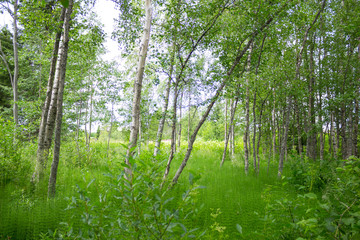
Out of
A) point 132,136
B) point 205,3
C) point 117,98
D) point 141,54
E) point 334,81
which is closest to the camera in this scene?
point 132,136

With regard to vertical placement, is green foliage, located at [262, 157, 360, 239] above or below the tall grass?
above

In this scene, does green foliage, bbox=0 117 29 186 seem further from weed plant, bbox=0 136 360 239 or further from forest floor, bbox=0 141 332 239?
forest floor, bbox=0 141 332 239

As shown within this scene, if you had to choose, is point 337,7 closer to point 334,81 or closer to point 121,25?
point 334,81

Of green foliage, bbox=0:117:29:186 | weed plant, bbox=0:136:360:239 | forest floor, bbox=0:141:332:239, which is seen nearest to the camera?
weed plant, bbox=0:136:360:239

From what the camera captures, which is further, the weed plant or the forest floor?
the forest floor

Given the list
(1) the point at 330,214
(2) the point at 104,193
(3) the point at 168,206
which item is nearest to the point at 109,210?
(2) the point at 104,193

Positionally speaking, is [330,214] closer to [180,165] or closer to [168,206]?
[168,206]

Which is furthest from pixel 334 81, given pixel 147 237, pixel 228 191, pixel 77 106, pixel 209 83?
pixel 77 106

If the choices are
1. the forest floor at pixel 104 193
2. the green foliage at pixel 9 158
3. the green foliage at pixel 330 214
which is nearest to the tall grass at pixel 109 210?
the forest floor at pixel 104 193

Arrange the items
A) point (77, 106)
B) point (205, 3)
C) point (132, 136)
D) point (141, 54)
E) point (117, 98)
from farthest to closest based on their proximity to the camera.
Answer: point (77, 106)
point (117, 98)
point (205, 3)
point (141, 54)
point (132, 136)

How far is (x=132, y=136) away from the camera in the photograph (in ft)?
12.7

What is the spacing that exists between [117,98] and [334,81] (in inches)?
430

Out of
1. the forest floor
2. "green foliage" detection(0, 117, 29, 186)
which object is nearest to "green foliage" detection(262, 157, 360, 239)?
the forest floor

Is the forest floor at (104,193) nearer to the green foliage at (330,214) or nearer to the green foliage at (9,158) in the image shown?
the green foliage at (9,158)
